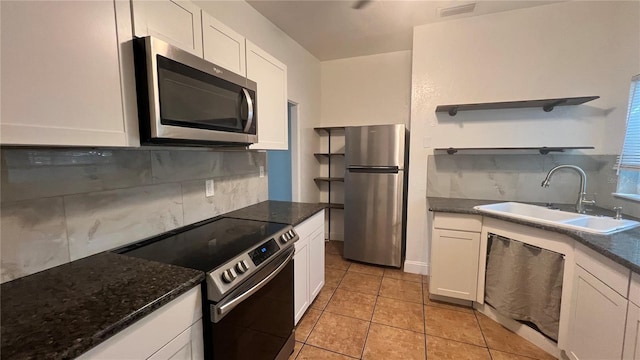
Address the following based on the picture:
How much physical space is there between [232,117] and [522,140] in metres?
2.74

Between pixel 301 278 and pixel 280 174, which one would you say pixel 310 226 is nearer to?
pixel 301 278

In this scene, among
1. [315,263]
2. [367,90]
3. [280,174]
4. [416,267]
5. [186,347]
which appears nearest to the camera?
[186,347]

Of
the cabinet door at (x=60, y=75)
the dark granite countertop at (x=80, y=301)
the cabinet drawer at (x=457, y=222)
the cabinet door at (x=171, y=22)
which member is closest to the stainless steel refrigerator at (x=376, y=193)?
the cabinet drawer at (x=457, y=222)

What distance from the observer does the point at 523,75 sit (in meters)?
2.50

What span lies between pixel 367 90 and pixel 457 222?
225 centimetres

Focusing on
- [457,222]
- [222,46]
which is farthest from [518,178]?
[222,46]

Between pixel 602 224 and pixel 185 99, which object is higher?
pixel 185 99

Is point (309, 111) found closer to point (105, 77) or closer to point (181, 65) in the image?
point (181, 65)

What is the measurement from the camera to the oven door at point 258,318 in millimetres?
1079

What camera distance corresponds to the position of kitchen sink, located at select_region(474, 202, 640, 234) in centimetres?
167

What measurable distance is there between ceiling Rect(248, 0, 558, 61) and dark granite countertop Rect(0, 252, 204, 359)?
7.64ft

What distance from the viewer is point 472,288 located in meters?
2.26

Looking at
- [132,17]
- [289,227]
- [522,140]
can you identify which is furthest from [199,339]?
[522,140]

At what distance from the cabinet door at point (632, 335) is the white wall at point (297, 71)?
276 cm
